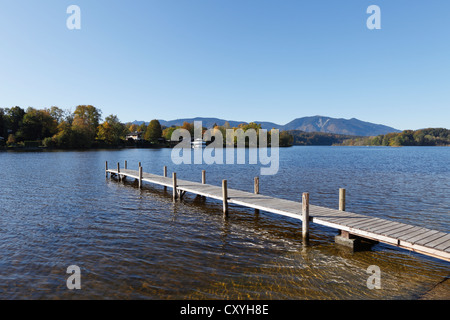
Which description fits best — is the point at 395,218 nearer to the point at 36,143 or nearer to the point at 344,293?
the point at 344,293

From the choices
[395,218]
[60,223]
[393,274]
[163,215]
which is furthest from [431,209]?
[60,223]

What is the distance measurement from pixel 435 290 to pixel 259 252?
19.3 ft

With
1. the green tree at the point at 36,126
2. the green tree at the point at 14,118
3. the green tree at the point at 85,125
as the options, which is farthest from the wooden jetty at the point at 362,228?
the green tree at the point at 14,118

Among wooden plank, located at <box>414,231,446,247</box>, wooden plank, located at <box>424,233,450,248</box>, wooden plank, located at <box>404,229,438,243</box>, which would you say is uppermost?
wooden plank, located at <box>404,229,438,243</box>

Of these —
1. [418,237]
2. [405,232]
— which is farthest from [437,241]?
[405,232]

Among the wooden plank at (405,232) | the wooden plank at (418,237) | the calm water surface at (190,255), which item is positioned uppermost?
the wooden plank at (405,232)

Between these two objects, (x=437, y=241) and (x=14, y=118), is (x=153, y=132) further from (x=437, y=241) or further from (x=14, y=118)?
(x=437, y=241)

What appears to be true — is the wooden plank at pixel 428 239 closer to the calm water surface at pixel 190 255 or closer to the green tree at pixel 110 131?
the calm water surface at pixel 190 255

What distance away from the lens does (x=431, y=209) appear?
1836 centimetres

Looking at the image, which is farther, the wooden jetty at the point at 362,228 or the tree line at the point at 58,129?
the tree line at the point at 58,129

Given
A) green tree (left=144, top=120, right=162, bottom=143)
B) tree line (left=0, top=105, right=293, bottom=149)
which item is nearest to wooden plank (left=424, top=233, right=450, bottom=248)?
tree line (left=0, top=105, right=293, bottom=149)

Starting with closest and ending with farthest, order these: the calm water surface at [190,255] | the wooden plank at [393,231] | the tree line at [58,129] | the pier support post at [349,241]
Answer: the calm water surface at [190,255] → the wooden plank at [393,231] → the pier support post at [349,241] → the tree line at [58,129]

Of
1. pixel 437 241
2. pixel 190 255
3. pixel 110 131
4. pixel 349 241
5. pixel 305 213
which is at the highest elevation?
pixel 110 131

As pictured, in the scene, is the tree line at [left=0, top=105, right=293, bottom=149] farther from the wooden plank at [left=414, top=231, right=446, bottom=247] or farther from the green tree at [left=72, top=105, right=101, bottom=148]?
the wooden plank at [left=414, top=231, right=446, bottom=247]
